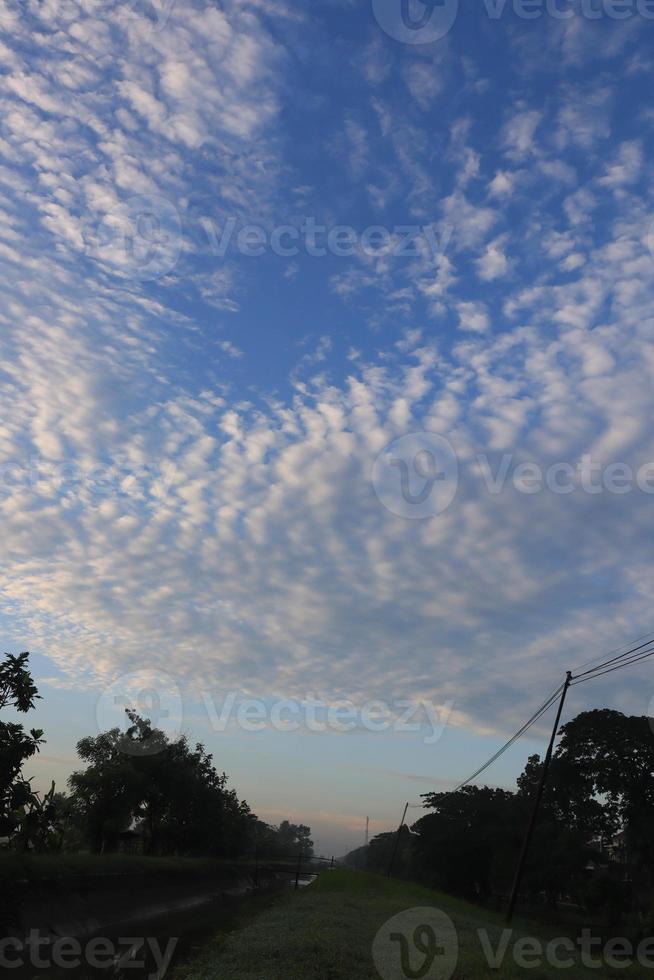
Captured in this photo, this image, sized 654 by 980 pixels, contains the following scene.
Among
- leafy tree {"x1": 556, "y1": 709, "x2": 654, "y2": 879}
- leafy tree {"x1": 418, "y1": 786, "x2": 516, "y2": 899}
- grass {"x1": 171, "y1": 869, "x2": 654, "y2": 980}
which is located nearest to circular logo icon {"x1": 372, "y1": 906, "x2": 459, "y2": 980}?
grass {"x1": 171, "y1": 869, "x2": 654, "y2": 980}

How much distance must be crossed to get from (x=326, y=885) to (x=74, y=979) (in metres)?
51.5

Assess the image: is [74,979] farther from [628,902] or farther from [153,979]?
[628,902]

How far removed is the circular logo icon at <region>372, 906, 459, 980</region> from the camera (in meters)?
21.8

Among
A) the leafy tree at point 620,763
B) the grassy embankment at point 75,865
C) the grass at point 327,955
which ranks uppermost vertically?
the leafy tree at point 620,763

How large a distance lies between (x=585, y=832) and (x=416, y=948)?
36.6 meters

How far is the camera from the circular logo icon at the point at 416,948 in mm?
21797

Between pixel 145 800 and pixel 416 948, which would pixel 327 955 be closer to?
pixel 416 948

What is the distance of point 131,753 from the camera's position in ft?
227

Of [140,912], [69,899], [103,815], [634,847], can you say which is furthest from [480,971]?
[103,815]

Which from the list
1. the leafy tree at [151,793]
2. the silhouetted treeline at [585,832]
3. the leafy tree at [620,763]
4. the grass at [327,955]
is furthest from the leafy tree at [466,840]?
the grass at [327,955]

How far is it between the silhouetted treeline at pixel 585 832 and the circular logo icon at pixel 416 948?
49.4 ft

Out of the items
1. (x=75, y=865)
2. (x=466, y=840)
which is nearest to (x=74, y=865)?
(x=75, y=865)

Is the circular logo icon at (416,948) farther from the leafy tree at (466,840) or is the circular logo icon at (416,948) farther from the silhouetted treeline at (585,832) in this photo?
the leafy tree at (466,840)

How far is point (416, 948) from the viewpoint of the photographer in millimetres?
26234
